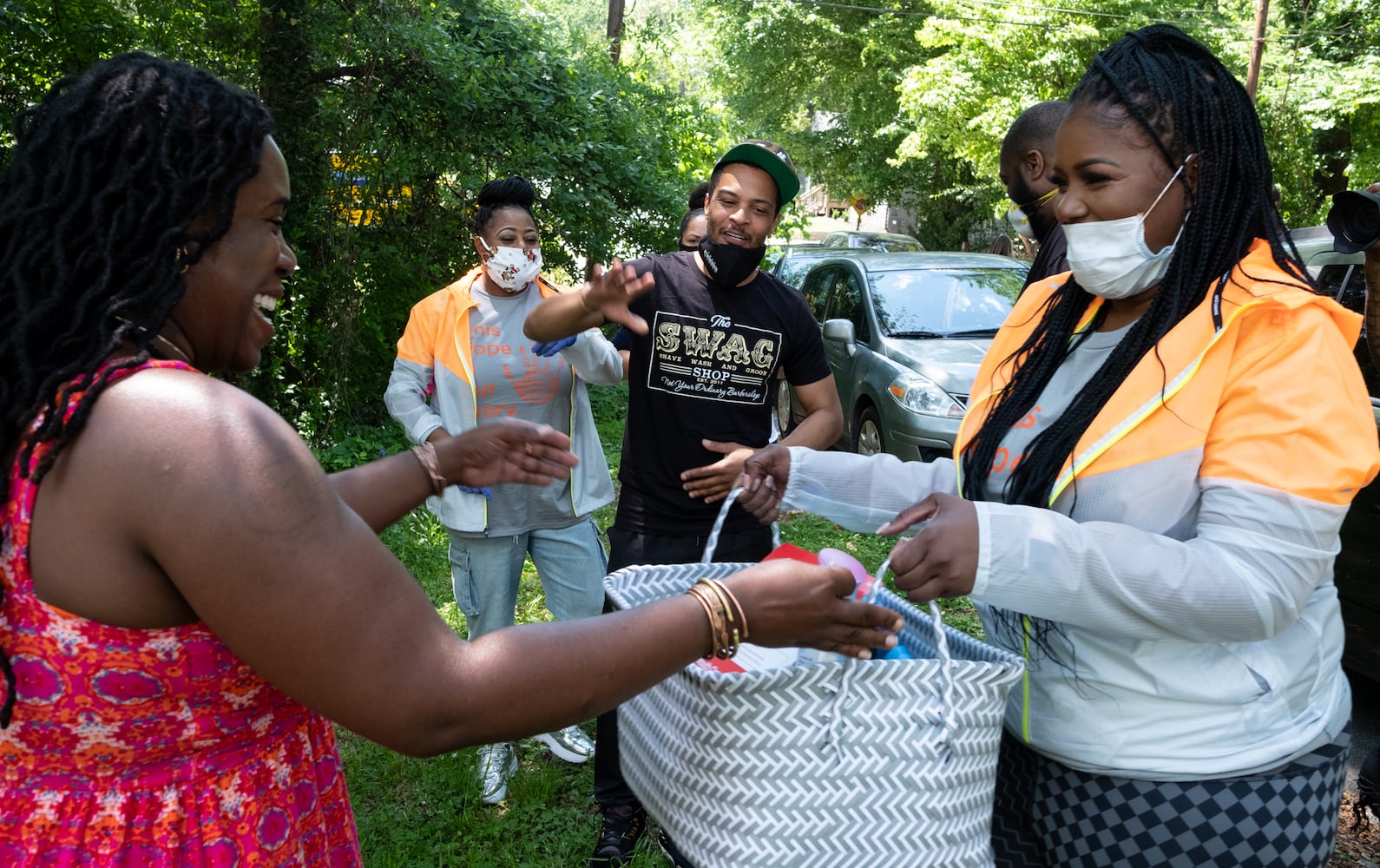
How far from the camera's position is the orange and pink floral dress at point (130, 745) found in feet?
4.04

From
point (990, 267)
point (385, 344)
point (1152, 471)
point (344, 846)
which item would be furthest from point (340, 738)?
point (990, 267)

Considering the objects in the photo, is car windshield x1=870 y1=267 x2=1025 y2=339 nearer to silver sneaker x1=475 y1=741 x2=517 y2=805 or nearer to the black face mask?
the black face mask

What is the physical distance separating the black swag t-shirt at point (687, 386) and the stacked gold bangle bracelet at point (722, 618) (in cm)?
185

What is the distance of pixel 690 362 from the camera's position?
329 cm

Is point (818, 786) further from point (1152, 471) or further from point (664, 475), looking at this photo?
point (664, 475)

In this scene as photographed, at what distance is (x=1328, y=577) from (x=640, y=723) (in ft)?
3.90

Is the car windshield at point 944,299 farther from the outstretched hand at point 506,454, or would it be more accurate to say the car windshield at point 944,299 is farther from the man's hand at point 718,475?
the outstretched hand at point 506,454

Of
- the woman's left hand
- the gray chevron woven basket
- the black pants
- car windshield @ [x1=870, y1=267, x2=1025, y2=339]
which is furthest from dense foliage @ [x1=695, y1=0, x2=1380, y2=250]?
the gray chevron woven basket

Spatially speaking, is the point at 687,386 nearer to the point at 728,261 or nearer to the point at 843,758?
the point at 728,261

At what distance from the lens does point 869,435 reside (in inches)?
297

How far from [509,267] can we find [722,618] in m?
2.66

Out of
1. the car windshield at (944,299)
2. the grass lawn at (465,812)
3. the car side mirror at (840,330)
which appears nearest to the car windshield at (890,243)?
the car windshield at (944,299)

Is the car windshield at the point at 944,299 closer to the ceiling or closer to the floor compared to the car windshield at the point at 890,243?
closer to the ceiling

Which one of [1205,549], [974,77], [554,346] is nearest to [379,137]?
[554,346]
